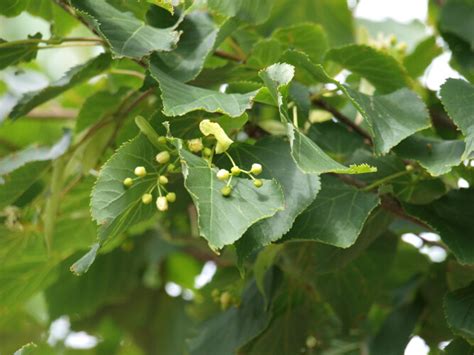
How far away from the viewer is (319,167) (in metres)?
0.65

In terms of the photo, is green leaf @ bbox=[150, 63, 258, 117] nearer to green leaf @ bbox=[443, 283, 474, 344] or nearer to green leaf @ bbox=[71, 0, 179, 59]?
green leaf @ bbox=[71, 0, 179, 59]

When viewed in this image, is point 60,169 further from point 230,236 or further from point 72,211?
point 230,236

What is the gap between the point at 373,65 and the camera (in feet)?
3.01

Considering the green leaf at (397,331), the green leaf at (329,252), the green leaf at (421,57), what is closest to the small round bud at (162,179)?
the green leaf at (329,252)

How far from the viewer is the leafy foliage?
2.27 ft

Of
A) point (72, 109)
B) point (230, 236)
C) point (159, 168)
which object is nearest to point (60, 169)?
point (159, 168)

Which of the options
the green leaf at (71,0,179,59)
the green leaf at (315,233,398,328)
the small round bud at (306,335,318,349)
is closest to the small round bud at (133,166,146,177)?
the green leaf at (71,0,179,59)

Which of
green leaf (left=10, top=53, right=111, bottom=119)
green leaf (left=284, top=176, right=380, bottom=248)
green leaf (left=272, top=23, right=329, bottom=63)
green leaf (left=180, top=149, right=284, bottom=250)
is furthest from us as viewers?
green leaf (left=272, top=23, right=329, bottom=63)

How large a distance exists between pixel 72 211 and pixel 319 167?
46 centimetres

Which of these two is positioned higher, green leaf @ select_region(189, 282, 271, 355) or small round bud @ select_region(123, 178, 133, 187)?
small round bud @ select_region(123, 178, 133, 187)

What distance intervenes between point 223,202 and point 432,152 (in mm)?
234

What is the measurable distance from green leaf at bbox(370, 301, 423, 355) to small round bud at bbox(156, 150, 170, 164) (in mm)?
416

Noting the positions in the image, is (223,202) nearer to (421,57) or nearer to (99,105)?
(99,105)

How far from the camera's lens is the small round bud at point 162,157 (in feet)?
2.30
